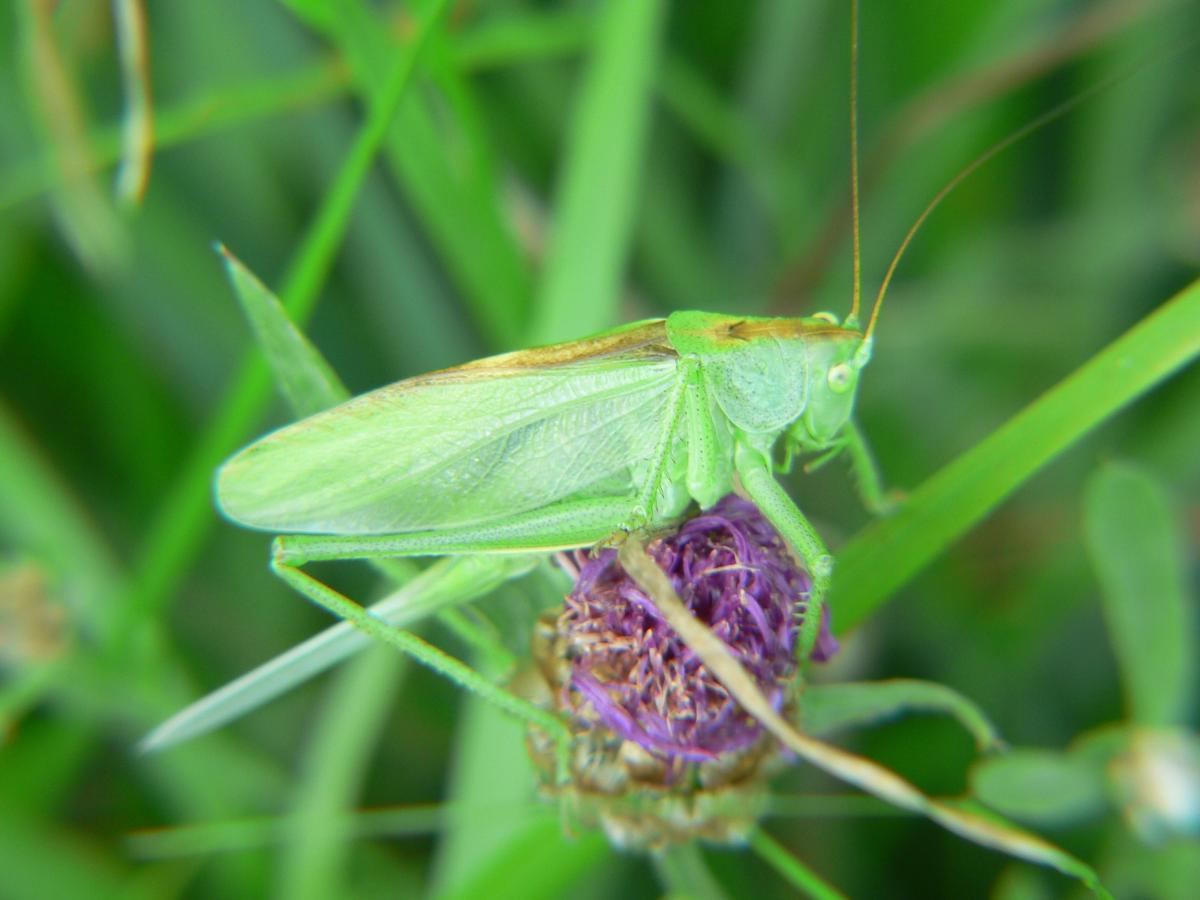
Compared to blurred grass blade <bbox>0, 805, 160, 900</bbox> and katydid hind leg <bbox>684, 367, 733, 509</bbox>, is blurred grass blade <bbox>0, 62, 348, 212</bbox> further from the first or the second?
blurred grass blade <bbox>0, 805, 160, 900</bbox>

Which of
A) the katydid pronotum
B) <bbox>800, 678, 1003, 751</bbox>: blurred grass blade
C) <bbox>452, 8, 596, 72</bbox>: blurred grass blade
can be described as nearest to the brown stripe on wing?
the katydid pronotum

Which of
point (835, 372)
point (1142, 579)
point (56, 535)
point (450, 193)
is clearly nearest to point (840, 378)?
point (835, 372)

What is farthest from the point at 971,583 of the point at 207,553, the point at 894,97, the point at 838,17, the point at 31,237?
the point at 31,237

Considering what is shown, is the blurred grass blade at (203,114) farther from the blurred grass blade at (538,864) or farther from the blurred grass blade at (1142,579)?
the blurred grass blade at (1142,579)

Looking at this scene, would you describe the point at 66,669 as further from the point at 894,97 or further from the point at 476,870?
the point at 894,97

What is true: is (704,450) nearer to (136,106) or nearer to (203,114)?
(203,114)

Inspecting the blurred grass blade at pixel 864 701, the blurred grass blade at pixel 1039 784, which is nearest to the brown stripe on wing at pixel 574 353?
the blurred grass blade at pixel 864 701
